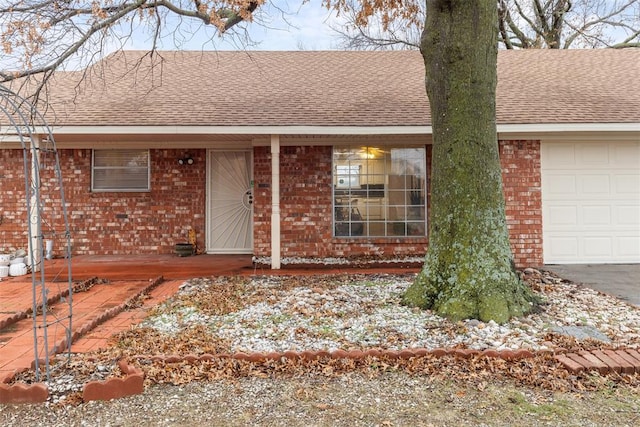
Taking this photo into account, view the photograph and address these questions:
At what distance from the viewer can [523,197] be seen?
7496 mm

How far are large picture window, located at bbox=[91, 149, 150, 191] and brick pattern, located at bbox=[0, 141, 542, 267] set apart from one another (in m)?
0.13

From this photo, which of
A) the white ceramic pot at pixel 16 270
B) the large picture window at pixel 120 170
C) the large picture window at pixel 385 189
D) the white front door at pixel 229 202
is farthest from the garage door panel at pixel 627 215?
the white ceramic pot at pixel 16 270

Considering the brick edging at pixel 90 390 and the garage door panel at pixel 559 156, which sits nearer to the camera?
the brick edging at pixel 90 390

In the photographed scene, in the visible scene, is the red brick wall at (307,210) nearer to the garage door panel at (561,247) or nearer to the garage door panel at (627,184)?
the garage door panel at (561,247)

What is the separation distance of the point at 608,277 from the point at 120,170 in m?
8.85

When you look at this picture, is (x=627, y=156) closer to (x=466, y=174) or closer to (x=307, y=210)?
(x=466, y=174)

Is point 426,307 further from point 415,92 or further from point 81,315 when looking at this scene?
point 415,92

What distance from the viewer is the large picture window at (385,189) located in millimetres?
8031

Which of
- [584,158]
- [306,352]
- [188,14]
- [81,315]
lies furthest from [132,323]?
[584,158]

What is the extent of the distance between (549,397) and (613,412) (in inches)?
13.9

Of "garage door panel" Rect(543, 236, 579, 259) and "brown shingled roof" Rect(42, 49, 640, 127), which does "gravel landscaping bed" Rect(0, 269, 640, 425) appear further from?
"brown shingled roof" Rect(42, 49, 640, 127)

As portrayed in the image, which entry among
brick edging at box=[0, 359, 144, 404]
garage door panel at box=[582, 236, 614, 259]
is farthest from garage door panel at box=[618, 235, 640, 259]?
brick edging at box=[0, 359, 144, 404]

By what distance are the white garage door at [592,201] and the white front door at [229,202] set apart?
566 cm

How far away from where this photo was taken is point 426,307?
4418 millimetres
